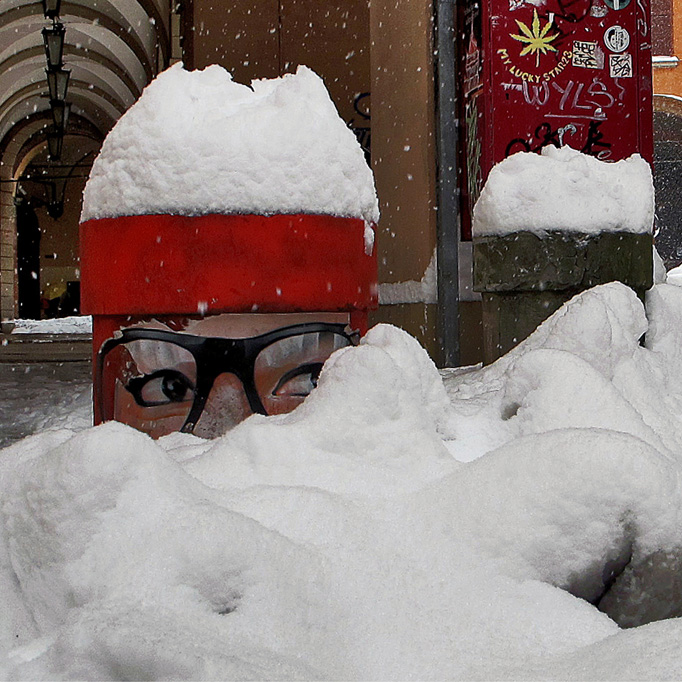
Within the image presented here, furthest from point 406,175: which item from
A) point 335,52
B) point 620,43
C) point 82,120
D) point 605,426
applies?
point 82,120

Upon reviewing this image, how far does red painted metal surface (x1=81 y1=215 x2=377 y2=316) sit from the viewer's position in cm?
197

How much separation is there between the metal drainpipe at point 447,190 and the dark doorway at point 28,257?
76.6 feet

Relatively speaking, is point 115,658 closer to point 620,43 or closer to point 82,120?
point 620,43

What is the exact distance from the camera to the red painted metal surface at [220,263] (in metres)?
1.97

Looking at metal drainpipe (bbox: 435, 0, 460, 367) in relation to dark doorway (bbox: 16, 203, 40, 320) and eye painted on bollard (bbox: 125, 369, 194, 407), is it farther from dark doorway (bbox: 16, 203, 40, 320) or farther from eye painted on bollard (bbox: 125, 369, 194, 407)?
dark doorway (bbox: 16, 203, 40, 320)

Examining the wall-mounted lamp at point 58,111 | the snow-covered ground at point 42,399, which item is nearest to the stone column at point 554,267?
the snow-covered ground at point 42,399

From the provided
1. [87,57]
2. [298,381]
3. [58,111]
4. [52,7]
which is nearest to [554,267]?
[298,381]

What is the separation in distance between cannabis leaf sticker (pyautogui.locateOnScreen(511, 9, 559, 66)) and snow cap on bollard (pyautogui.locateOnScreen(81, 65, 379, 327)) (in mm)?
3134

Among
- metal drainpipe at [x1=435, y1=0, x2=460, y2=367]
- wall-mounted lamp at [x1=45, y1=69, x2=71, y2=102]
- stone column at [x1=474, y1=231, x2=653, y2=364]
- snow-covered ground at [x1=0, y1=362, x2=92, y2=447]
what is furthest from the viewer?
wall-mounted lamp at [x1=45, y1=69, x2=71, y2=102]

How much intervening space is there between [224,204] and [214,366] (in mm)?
360

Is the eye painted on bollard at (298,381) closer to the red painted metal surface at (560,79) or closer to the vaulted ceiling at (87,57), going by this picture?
the red painted metal surface at (560,79)

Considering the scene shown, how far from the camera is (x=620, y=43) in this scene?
16.3 feet

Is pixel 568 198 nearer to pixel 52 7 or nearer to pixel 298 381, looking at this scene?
pixel 298 381

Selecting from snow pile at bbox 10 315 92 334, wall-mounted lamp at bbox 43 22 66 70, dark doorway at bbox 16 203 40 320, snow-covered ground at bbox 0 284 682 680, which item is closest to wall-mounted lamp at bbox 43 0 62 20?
wall-mounted lamp at bbox 43 22 66 70
